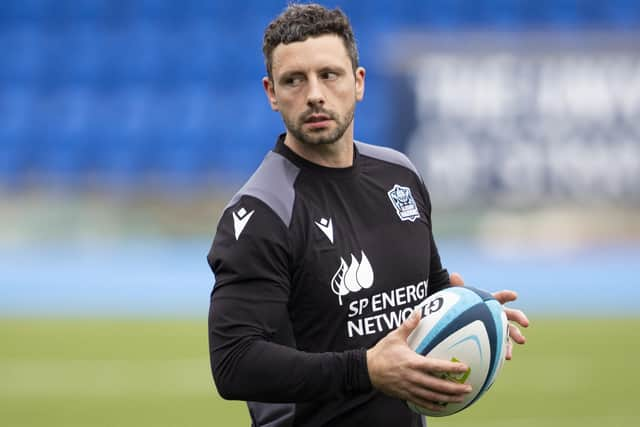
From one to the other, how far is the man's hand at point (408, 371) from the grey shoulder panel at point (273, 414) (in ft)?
1.32

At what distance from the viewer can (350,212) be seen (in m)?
3.44

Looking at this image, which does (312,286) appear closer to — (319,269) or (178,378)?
(319,269)

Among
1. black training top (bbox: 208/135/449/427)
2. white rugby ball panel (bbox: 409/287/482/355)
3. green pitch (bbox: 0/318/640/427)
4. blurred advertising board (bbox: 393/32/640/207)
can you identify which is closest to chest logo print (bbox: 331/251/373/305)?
black training top (bbox: 208/135/449/427)

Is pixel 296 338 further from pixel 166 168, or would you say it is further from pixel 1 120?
pixel 1 120

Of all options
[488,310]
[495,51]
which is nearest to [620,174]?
[495,51]

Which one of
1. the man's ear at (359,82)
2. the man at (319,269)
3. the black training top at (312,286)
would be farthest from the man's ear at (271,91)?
the man's ear at (359,82)

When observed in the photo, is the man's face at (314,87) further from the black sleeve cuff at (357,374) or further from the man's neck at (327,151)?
the black sleeve cuff at (357,374)

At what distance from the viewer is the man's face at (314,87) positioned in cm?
336

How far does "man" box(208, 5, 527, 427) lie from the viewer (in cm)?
312

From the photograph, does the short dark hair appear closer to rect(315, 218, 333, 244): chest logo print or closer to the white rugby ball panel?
rect(315, 218, 333, 244): chest logo print

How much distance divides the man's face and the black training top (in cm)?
13

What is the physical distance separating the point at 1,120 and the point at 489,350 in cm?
1410

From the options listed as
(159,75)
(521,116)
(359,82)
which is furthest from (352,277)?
(159,75)

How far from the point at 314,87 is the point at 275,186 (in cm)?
31
